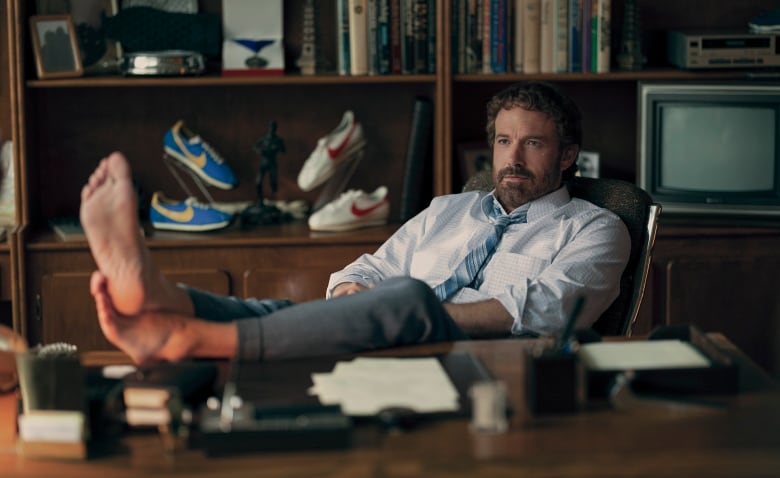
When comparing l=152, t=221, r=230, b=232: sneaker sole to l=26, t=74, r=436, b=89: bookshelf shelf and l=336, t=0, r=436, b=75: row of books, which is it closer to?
l=26, t=74, r=436, b=89: bookshelf shelf

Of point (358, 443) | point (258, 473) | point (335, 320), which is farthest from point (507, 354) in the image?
point (258, 473)

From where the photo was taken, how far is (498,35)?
3.64 m

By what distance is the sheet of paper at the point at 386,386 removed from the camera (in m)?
1.66

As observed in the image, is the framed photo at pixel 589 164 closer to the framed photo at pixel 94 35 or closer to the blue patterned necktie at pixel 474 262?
the blue patterned necktie at pixel 474 262

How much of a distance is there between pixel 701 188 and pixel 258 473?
8.00 ft

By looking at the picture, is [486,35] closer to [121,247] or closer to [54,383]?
[121,247]

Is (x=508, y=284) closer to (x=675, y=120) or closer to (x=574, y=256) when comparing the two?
(x=574, y=256)

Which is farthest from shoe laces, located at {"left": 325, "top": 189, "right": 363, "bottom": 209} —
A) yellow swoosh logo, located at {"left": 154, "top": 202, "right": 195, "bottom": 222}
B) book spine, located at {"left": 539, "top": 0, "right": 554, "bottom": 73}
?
book spine, located at {"left": 539, "top": 0, "right": 554, "bottom": 73}

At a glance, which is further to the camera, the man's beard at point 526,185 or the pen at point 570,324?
the man's beard at point 526,185

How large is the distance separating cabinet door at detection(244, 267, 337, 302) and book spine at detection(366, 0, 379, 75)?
64 centimetres

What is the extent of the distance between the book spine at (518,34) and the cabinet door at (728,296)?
77 cm

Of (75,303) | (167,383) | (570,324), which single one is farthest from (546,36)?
(167,383)

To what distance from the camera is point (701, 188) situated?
359cm

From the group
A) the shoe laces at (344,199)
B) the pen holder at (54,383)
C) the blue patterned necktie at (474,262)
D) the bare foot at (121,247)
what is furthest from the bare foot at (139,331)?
the shoe laces at (344,199)
